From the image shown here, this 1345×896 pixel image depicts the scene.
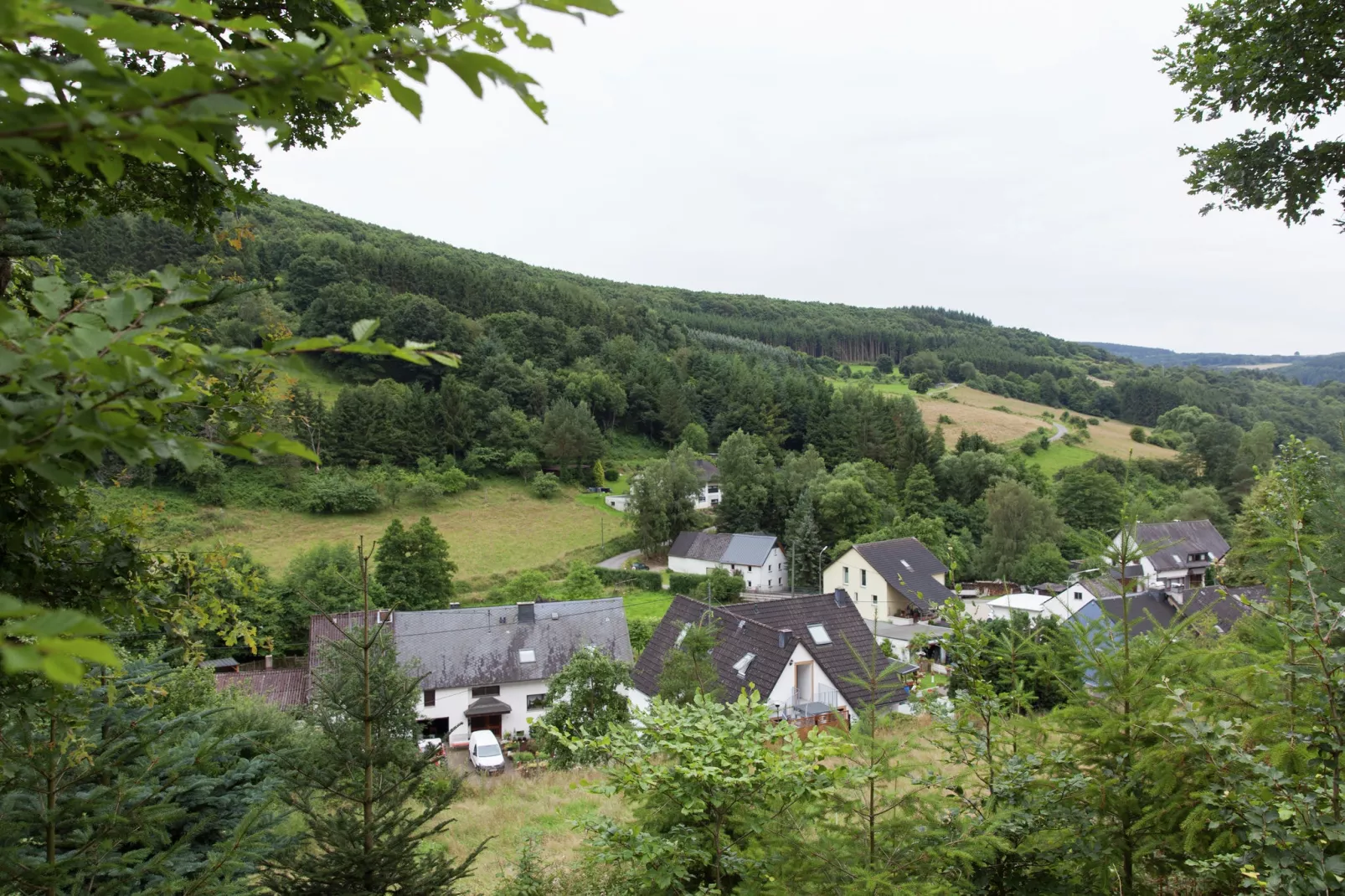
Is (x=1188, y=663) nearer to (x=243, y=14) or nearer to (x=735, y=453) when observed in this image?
(x=243, y=14)

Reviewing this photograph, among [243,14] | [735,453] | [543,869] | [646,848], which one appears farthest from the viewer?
[735,453]

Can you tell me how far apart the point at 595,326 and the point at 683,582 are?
4660cm

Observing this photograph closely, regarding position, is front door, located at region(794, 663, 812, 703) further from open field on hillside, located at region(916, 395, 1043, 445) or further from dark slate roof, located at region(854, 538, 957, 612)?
open field on hillside, located at region(916, 395, 1043, 445)

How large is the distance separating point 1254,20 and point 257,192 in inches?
295

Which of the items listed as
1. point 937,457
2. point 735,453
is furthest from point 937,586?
point 937,457

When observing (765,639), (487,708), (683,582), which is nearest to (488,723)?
(487,708)

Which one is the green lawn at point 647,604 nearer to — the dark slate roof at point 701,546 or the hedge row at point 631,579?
the hedge row at point 631,579

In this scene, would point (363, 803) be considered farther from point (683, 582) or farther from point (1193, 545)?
point (1193, 545)

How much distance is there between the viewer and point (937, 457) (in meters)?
58.6

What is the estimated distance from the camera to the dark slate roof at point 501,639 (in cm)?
2512

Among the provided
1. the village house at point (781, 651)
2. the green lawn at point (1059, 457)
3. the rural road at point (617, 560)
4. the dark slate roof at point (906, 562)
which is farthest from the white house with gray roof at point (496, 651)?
the green lawn at point (1059, 457)

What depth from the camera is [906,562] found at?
40531 millimetres

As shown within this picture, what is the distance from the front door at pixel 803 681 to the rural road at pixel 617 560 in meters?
25.6

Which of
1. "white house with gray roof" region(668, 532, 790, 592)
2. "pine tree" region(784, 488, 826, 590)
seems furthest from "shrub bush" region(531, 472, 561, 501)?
"pine tree" region(784, 488, 826, 590)
